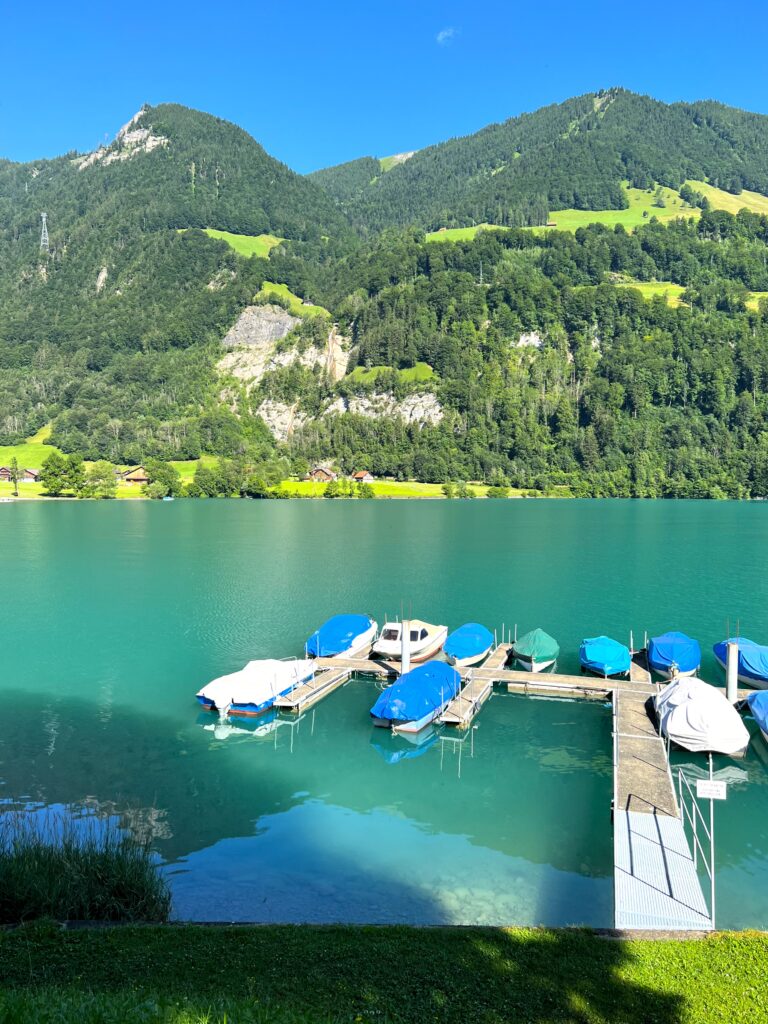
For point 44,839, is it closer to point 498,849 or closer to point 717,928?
point 498,849

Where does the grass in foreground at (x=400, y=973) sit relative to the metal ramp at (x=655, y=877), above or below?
above

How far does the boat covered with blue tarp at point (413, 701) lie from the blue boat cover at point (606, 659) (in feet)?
39.3

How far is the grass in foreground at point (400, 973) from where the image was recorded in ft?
42.3

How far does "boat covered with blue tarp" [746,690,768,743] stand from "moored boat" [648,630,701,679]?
6544 millimetres

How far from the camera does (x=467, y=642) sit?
158 feet

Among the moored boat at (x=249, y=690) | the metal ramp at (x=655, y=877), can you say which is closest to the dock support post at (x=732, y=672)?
the metal ramp at (x=655, y=877)

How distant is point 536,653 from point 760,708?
14202mm

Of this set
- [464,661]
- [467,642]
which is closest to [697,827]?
[464,661]

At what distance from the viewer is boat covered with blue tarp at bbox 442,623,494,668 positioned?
47.5 metres

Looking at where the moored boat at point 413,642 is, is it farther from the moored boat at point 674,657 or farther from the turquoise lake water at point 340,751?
the moored boat at point 674,657

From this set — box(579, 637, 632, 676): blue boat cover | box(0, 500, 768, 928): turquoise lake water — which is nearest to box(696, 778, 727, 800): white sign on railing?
box(0, 500, 768, 928): turquoise lake water

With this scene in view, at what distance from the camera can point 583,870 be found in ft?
79.4

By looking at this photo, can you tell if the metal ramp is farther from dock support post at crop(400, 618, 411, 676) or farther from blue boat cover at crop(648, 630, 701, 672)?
blue boat cover at crop(648, 630, 701, 672)

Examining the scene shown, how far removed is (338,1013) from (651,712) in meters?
30.3
